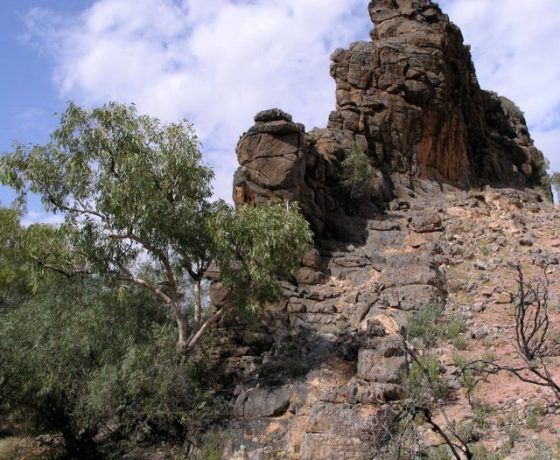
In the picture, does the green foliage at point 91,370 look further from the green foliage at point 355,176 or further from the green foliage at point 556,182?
the green foliage at point 556,182

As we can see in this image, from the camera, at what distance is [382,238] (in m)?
22.7

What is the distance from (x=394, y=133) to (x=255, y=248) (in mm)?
17081

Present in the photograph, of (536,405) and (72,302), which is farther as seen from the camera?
Result: (72,302)

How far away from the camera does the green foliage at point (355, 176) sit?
24.6 metres

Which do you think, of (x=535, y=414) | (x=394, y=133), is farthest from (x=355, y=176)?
(x=535, y=414)

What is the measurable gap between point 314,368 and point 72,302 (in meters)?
5.92

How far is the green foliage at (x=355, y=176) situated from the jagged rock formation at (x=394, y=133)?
44 centimetres

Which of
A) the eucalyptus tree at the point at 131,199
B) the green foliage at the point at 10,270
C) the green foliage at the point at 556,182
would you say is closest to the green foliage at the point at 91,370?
the eucalyptus tree at the point at 131,199

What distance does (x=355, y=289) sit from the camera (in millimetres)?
18859

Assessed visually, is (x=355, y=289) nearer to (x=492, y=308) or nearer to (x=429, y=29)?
(x=492, y=308)

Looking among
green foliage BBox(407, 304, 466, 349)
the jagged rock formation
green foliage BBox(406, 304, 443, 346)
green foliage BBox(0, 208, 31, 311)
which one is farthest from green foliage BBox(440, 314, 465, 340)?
green foliage BBox(0, 208, 31, 311)

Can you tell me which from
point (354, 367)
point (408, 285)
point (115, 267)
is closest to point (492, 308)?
point (408, 285)

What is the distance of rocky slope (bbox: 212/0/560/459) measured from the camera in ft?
41.3

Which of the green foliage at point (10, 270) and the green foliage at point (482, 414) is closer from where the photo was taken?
the green foliage at point (482, 414)
